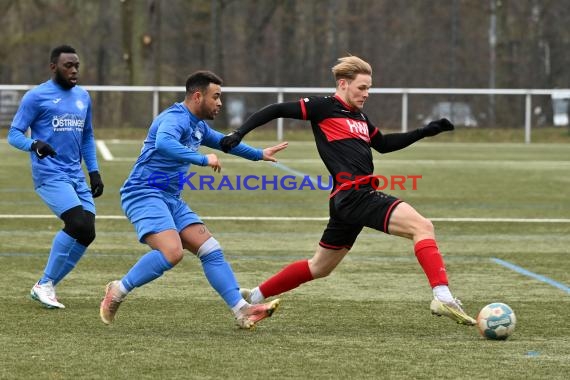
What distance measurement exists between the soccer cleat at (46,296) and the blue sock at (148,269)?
3.11 ft

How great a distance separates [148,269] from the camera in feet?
24.5

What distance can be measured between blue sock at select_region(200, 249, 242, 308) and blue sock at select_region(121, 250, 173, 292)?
0.26 m

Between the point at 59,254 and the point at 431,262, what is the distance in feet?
8.95

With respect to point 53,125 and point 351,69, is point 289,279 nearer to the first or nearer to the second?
point 351,69

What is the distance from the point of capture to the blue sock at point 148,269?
7.46 m

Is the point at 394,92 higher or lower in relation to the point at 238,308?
higher

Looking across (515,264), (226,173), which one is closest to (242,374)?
(515,264)

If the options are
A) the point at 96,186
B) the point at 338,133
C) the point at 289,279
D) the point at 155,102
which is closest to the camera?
the point at 338,133

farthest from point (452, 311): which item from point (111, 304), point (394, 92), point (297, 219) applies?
point (394, 92)

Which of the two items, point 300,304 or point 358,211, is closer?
point 358,211

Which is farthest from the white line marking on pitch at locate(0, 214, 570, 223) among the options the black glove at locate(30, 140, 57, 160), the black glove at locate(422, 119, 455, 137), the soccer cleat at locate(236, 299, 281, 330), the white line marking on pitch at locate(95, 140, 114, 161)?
the white line marking on pitch at locate(95, 140, 114, 161)

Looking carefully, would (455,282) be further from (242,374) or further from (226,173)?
(226,173)

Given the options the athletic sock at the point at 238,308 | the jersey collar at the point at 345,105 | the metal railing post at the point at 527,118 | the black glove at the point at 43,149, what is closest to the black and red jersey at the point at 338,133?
the jersey collar at the point at 345,105

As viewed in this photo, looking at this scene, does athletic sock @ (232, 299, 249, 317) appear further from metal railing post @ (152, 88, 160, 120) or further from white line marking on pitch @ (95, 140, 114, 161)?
metal railing post @ (152, 88, 160, 120)
